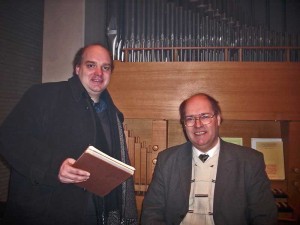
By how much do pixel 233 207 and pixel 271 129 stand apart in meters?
1.21

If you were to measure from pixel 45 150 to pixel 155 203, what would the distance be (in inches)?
34.9

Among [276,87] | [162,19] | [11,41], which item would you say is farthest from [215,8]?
[11,41]

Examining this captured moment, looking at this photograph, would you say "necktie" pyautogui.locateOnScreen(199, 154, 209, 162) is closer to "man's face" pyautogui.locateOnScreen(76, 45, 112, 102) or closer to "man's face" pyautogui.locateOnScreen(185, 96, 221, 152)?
"man's face" pyautogui.locateOnScreen(185, 96, 221, 152)

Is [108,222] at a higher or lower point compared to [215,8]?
lower

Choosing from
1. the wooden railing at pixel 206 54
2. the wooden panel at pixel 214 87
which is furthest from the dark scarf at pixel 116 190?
the wooden railing at pixel 206 54

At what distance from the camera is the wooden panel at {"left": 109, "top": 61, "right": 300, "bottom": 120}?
7.23ft

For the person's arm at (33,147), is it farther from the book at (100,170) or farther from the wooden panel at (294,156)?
the wooden panel at (294,156)

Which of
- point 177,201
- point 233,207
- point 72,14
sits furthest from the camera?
point 72,14

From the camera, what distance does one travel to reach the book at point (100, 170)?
129 cm

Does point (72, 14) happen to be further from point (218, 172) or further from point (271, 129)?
point (271, 129)

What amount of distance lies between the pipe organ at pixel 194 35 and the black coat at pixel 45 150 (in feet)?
3.08

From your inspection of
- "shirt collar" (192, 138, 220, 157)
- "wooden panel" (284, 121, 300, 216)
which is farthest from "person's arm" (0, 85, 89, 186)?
"wooden panel" (284, 121, 300, 216)

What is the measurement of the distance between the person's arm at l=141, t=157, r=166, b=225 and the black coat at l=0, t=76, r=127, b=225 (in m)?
0.46

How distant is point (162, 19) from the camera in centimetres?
262
